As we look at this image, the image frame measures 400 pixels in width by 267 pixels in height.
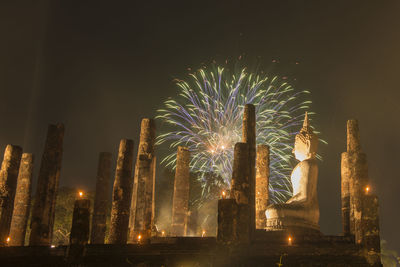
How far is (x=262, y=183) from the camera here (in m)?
23.4

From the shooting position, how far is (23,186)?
23094 mm

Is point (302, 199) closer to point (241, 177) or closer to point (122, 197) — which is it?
point (241, 177)

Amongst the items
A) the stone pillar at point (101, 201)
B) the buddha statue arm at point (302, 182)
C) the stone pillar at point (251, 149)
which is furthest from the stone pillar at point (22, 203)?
the buddha statue arm at point (302, 182)

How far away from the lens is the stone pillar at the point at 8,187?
2022 centimetres

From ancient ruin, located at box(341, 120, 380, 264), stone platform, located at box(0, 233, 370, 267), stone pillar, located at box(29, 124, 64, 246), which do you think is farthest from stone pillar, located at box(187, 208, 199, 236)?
stone platform, located at box(0, 233, 370, 267)

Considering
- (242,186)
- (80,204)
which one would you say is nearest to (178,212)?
(242,186)

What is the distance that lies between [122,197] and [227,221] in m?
7.39

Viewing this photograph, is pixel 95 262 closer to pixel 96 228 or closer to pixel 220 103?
pixel 96 228

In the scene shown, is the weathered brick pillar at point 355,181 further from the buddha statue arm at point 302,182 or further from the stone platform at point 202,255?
the buddha statue arm at point 302,182

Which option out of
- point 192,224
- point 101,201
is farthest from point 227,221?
point 192,224

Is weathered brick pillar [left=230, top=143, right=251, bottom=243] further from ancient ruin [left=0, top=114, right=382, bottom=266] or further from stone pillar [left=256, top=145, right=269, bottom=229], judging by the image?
stone pillar [left=256, top=145, right=269, bottom=229]

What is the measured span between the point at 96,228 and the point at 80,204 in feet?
27.9

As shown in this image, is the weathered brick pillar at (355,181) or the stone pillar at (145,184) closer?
the weathered brick pillar at (355,181)

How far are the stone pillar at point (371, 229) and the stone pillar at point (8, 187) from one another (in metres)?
15.8
